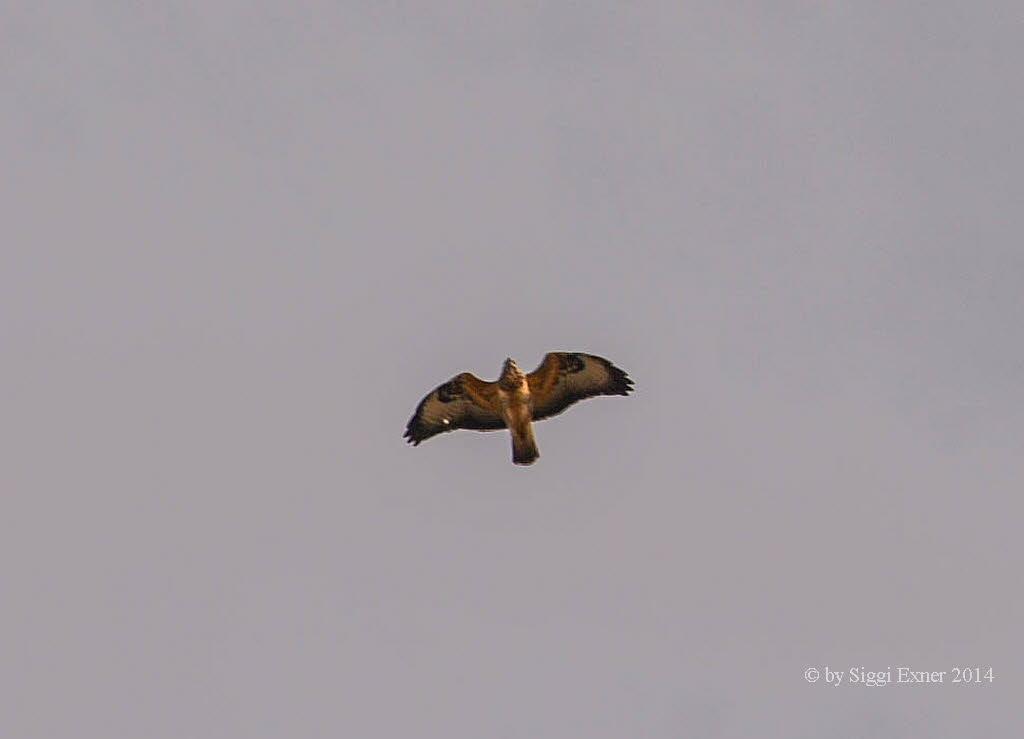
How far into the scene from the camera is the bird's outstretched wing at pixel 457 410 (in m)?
25.1

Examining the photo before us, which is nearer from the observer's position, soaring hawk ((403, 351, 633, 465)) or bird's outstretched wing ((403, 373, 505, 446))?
soaring hawk ((403, 351, 633, 465))

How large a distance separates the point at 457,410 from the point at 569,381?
2031mm

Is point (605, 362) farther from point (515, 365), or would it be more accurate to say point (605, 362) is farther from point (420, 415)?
point (420, 415)

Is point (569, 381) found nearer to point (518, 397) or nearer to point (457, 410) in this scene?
point (518, 397)

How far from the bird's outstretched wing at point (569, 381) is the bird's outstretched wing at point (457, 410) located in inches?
29.1

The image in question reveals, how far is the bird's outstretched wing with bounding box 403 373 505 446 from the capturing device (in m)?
25.1

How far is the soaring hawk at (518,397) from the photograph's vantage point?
80.7ft

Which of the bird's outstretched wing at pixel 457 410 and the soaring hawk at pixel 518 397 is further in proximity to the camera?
the bird's outstretched wing at pixel 457 410

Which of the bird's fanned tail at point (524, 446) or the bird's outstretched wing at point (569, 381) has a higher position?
the bird's outstretched wing at point (569, 381)

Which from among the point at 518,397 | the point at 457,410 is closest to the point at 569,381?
the point at 518,397

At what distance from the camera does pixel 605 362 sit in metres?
24.8

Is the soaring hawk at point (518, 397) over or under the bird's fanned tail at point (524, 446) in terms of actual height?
over

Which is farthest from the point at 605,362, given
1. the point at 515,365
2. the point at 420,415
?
the point at 420,415

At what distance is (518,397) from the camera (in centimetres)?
2455
